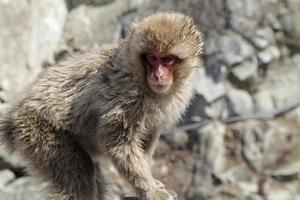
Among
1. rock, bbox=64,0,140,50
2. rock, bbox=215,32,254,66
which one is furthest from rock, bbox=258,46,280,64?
rock, bbox=64,0,140,50

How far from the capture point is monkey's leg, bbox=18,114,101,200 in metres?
4.09

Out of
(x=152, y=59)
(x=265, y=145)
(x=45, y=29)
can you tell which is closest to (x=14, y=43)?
(x=45, y=29)

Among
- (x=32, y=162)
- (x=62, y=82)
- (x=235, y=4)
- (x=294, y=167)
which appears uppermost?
(x=62, y=82)

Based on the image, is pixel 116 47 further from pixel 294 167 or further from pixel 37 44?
pixel 294 167

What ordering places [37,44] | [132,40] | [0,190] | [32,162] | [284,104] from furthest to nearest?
[284,104] → [37,44] → [0,190] → [32,162] → [132,40]

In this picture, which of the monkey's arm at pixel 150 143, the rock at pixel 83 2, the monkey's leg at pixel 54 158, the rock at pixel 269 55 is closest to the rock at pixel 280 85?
the rock at pixel 269 55

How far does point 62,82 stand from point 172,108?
2.29 ft

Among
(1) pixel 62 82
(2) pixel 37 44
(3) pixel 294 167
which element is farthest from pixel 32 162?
(3) pixel 294 167

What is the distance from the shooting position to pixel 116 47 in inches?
166

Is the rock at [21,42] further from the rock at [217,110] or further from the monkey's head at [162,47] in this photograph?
the monkey's head at [162,47]

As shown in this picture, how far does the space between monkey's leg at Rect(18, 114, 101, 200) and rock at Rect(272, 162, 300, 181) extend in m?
4.50

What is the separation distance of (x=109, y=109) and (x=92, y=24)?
4.96m

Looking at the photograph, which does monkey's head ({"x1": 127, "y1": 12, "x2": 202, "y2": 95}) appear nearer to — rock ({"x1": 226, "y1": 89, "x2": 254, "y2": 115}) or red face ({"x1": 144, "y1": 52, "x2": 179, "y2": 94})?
red face ({"x1": 144, "y1": 52, "x2": 179, "y2": 94})

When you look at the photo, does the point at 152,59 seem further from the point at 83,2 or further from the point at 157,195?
the point at 83,2
